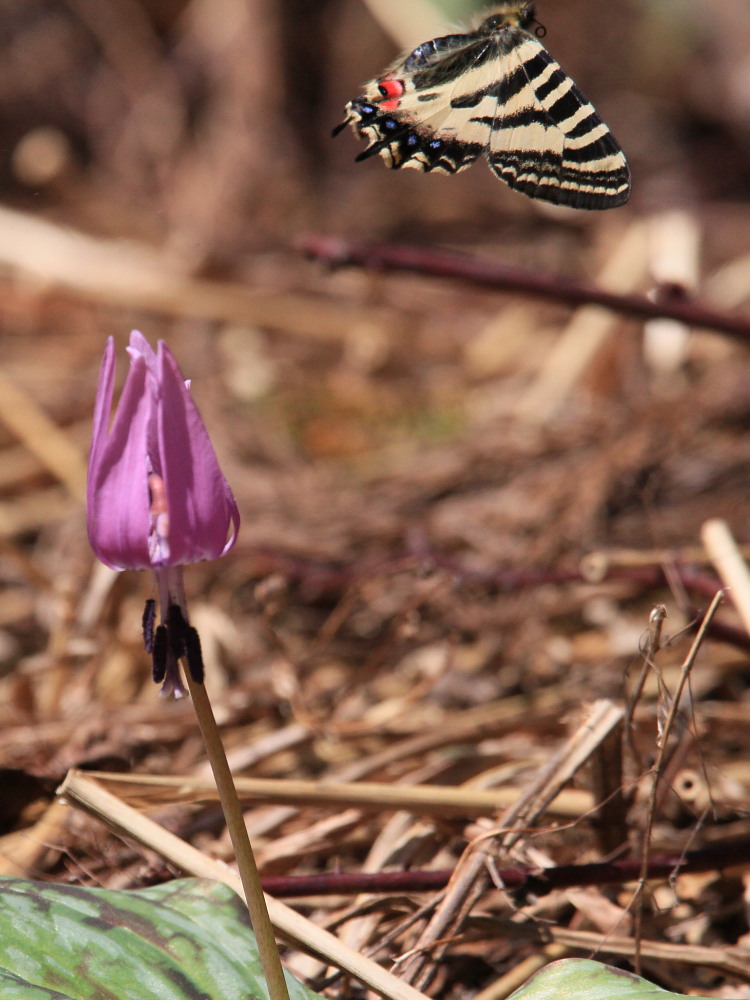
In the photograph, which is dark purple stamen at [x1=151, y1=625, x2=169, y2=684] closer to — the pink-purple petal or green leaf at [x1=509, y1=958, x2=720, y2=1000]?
the pink-purple petal

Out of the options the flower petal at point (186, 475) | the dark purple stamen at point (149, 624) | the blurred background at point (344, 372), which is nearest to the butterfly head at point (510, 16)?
the flower petal at point (186, 475)

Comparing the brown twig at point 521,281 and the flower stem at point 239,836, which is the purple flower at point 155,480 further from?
the brown twig at point 521,281

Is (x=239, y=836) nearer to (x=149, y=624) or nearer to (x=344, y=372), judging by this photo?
(x=149, y=624)

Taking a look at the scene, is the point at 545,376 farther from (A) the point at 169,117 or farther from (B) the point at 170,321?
(A) the point at 169,117

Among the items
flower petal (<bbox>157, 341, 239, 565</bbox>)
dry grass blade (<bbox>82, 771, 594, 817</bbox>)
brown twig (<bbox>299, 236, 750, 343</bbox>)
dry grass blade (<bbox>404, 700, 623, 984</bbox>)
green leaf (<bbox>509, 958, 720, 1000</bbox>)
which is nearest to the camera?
flower petal (<bbox>157, 341, 239, 565</bbox>)

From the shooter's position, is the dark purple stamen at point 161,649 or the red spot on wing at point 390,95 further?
the red spot on wing at point 390,95

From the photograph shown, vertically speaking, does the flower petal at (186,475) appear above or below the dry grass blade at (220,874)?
above

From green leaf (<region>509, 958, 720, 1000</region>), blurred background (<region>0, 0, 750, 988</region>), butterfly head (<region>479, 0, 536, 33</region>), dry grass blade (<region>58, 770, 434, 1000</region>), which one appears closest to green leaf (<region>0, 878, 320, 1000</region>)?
dry grass blade (<region>58, 770, 434, 1000</region>)

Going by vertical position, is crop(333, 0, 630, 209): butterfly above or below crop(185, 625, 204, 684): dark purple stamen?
above
